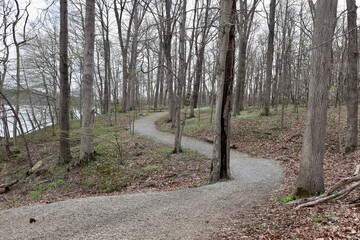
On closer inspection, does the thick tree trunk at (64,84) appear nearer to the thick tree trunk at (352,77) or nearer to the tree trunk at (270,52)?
the thick tree trunk at (352,77)

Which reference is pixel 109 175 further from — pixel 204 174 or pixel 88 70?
pixel 88 70

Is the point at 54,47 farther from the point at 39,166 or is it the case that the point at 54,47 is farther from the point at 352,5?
the point at 352,5

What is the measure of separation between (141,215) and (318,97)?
3.96 m

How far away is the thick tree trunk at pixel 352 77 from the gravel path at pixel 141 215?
409 centimetres

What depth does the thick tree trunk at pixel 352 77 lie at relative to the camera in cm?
870

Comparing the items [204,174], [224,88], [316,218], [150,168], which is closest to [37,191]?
[150,168]

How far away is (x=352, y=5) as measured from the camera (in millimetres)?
8789

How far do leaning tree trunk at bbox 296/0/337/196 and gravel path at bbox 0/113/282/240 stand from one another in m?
1.33

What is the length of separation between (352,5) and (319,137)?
6.32 metres

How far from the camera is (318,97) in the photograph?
4871 millimetres

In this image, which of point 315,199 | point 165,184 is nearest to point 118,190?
point 165,184

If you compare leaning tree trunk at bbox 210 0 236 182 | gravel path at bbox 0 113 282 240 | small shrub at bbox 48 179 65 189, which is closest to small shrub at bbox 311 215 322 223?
gravel path at bbox 0 113 282 240

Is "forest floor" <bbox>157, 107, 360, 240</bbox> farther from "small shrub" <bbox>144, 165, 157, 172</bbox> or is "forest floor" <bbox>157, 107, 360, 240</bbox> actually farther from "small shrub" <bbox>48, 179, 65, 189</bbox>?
"small shrub" <bbox>48, 179, 65, 189</bbox>

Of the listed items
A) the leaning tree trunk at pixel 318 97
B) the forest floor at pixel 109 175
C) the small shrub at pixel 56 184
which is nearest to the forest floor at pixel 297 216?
the leaning tree trunk at pixel 318 97
